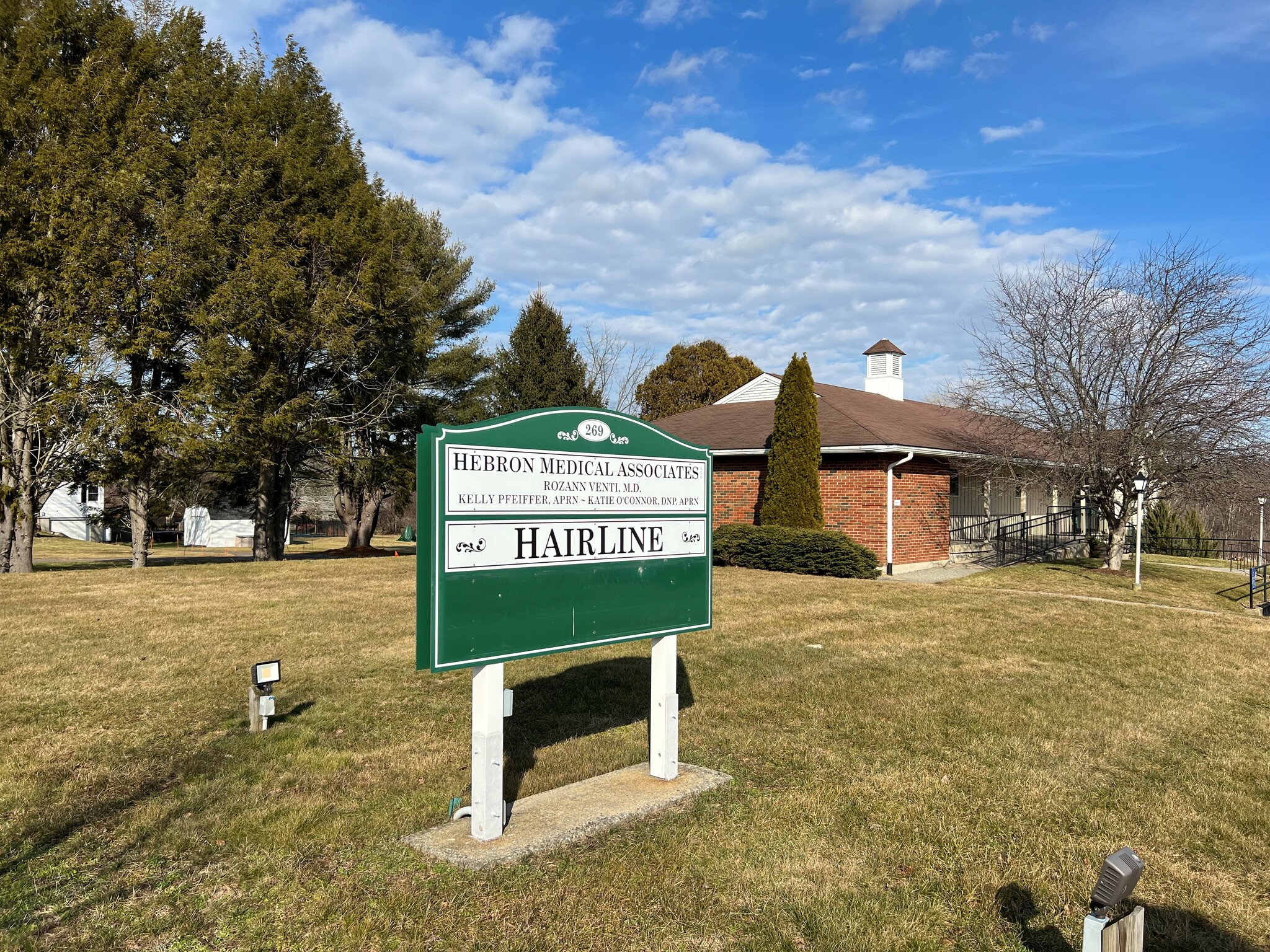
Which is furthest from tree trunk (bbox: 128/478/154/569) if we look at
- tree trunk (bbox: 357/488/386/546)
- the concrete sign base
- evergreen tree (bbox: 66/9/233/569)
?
the concrete sign base

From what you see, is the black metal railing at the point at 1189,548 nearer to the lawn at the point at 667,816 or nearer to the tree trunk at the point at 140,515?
the lawn at the point at 667,816

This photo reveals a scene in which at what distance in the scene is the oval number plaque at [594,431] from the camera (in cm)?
506

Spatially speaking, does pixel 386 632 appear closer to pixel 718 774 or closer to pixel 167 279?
pixel 718 774

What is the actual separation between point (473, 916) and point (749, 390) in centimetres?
2515

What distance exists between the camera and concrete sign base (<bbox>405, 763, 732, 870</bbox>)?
14.3ft

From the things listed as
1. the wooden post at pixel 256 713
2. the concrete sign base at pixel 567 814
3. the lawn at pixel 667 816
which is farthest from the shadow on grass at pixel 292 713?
the concrete sign base at pixel 567 814

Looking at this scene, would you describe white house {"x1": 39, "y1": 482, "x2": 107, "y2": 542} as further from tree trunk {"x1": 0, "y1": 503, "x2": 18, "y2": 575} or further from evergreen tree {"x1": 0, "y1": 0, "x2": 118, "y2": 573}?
evergreen tree {"x1": 0, "y1": 0, "x2": 118, "y2": 573}

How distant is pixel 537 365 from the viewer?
113ft

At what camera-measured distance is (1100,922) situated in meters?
2.66

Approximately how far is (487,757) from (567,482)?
1539 millimetres

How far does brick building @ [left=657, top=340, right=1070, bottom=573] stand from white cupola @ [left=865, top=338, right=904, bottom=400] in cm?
293

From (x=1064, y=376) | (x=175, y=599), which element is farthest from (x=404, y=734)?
(x=1064, y=376)

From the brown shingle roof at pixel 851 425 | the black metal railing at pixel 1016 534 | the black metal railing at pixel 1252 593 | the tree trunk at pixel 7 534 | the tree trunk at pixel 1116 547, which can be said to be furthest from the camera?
the black metal railing at pixel 1016 534

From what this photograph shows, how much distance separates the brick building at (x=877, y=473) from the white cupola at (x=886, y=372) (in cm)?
293
